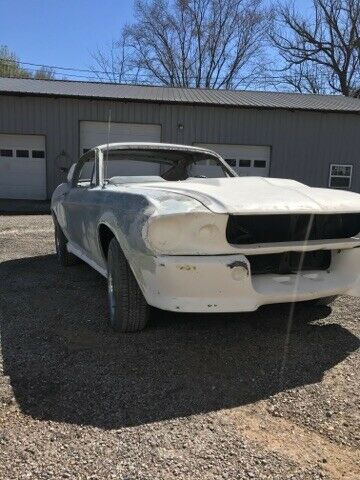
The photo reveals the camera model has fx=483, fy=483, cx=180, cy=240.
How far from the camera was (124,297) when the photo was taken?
346 cm

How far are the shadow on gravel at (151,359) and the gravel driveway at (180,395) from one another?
1cm

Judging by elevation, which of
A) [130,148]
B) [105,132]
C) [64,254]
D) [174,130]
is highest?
[174,130]

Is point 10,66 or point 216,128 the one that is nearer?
point 216,128

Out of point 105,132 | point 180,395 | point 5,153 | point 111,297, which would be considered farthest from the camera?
point 105,132

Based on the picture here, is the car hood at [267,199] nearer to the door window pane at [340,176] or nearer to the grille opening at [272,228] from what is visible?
the grille opening at [272,228]

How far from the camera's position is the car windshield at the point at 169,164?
17.7 ft

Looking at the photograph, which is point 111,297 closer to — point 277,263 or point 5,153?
point 277,263

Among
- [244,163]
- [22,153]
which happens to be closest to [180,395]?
[244,163]

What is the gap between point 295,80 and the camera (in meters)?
38.9

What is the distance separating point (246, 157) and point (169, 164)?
1305 cm

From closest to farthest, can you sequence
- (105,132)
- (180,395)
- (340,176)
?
1. (180,395)
2. (105,132)
3. (340,176)

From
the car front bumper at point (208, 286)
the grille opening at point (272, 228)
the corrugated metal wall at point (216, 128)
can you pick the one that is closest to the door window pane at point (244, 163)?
the corrugated metal wall at point (216, 128)

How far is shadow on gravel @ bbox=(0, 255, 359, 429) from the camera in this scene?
2639mm

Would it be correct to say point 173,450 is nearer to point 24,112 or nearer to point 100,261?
point 100,261
